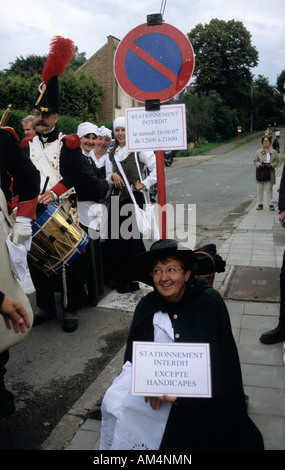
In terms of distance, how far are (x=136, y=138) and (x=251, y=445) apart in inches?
80.3

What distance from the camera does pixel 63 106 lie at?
114ft

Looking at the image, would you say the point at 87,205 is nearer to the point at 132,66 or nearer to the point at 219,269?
the point at 219,269

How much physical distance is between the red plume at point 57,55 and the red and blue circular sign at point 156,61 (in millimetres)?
1048

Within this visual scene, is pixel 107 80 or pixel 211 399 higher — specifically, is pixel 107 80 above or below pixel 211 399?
above

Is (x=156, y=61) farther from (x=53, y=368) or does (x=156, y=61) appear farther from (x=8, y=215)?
(x=53, y=368)

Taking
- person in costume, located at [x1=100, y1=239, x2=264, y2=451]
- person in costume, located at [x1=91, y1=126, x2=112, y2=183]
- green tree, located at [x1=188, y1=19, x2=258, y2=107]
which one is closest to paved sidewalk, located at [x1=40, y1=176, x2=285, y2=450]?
person in costume, located at [x1=100, y1=239, x2=264, y2=451]

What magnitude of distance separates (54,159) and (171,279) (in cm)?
245

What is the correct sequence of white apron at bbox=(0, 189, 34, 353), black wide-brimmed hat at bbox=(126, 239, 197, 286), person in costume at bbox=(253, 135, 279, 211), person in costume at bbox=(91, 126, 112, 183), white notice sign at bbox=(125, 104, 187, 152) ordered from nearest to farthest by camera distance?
black wide-brimmed hat at bbox=(126, 239, 197, 286) < white apron at bbox=(0, 189, 34, 353) < white notice sign at bbox=(125, 104, 187, 152) < person in costume at bbox=(91, 126, 112, 183) < person in costume at bbox=(253, 135, 279, 211)

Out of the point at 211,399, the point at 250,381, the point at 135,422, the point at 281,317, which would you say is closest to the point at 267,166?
the point at 281,317

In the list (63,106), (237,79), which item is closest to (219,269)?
(63,106)

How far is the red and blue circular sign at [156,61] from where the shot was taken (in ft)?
10.5

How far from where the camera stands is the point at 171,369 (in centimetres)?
221

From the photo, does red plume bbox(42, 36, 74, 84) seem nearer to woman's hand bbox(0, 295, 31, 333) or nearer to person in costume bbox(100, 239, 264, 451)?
person in costume bbox(100, 239, 264, 451)

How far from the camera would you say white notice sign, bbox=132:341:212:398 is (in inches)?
86.1
